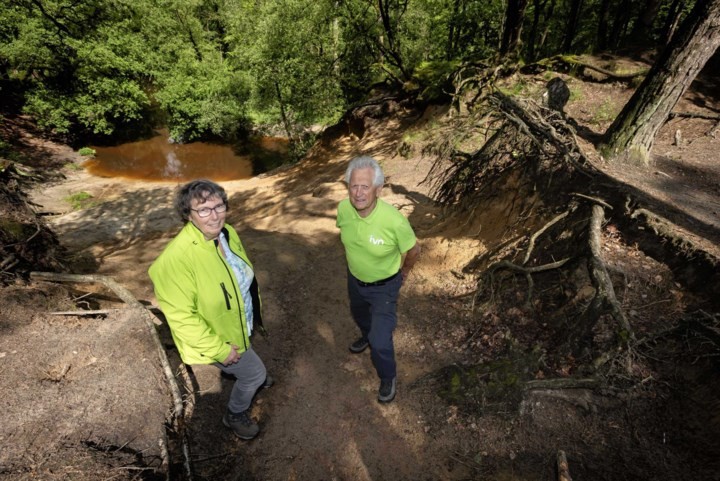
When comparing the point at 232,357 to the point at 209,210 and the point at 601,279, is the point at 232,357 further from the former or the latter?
the point at 601,279

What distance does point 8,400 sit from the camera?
270cm

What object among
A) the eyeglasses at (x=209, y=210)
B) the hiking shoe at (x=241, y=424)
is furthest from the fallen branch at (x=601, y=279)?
the hiking shoe at (x=241, y=424)

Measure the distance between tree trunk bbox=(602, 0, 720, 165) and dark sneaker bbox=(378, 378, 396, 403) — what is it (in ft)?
18.5

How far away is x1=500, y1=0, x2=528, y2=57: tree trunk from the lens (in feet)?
34.3

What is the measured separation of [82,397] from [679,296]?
5588 mm

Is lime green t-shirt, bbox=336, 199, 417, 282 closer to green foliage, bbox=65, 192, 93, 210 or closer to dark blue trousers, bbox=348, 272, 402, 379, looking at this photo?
dark blue trousers, bbox=348, 272, 402, 379

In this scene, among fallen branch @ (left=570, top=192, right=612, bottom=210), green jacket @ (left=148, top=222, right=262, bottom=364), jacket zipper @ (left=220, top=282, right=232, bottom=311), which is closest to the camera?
green jacket @ (left=148, top=222, right=262, bottom=364)

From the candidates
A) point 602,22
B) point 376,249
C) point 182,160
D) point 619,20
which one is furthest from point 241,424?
point 619,20

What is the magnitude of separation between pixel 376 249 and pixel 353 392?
1.93m

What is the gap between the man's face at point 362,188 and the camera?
2809mm

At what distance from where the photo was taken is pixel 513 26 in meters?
10.9

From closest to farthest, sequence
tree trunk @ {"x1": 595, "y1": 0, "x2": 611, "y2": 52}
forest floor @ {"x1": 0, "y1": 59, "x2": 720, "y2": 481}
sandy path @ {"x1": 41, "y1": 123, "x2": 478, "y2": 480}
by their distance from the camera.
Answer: forest floor @ {"x1": 0, "y1": 59, "x2": 720, "y2": 481}, sandy path @ {"x1": 41, "y1": 123, "x2": 478, "y2": 480}, tree trunk @ {"x1": 595, "y1": 0, "x2": 611, "y2": 52}

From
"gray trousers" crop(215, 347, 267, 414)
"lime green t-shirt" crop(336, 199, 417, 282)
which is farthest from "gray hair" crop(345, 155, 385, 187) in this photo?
"gray trousers" crop(215, 347, 267, 414)

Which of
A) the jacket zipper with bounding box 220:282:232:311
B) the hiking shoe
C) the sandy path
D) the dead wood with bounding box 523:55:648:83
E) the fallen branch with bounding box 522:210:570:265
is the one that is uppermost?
the dead wood with bounding box 523:55:648:83
